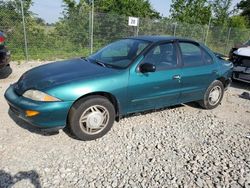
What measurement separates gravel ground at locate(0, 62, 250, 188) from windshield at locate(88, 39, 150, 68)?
3.67 feet

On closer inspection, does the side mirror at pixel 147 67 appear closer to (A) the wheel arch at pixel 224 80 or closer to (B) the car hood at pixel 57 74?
(B) the car hood at pixel 57 74

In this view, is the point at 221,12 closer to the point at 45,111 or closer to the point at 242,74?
the point at 242,74

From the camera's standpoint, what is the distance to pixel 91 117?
3887 mm

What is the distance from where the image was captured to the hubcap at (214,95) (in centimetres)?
553

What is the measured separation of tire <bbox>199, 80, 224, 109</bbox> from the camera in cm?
542

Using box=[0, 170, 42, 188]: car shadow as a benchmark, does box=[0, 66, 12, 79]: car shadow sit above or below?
above

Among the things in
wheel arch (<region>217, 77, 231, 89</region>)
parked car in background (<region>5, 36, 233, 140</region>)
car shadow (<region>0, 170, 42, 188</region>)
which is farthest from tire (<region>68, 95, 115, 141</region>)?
wheel arch (<region>217, 77, 231, 89</region>)

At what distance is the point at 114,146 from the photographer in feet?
12.7

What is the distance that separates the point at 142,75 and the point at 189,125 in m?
1.40

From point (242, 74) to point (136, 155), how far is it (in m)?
5.21

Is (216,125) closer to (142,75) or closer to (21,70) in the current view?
(142,75)

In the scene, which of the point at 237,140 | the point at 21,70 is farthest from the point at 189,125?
the point at 21,70

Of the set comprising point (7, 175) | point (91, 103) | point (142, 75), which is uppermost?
point (142, 75)

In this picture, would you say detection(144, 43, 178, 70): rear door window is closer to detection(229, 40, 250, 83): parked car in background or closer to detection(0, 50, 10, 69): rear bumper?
detection(229, 40, 250, 83): parked car in background
